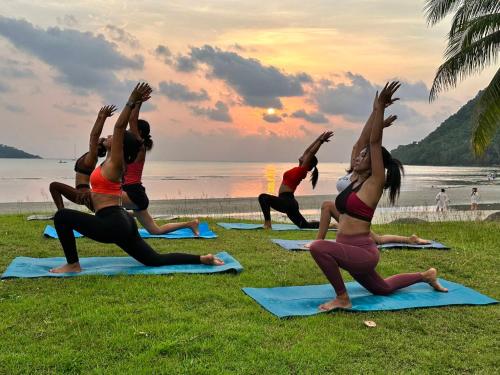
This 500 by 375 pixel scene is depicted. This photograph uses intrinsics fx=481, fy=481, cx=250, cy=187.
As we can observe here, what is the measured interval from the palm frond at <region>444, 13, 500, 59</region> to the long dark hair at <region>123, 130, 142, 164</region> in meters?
9.23

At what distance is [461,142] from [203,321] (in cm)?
9520

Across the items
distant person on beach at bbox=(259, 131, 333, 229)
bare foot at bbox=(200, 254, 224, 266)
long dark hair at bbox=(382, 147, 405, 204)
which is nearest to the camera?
long dark hair at bbox=(382, 147, 405, 204)

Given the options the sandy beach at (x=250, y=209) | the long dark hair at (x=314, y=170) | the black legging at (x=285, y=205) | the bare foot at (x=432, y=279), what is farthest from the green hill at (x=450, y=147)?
the bare foot at (x=432, y=279)

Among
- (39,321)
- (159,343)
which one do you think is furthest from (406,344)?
(39,321)

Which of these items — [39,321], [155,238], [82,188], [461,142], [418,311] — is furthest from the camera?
[461,142]

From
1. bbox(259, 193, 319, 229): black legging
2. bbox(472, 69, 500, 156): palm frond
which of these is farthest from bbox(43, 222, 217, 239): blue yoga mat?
bbox(472, 69, 500, 156): palm frond

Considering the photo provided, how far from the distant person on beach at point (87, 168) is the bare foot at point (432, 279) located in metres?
3.94

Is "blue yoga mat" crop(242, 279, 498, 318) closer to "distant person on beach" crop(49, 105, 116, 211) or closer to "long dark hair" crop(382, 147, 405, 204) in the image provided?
"long dark hair" crop(382, 147, 405, 204)

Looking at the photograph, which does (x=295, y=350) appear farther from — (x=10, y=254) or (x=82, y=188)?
(x=82, y=188)

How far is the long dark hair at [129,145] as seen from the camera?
4824 mm

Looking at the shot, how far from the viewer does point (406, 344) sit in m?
3.44

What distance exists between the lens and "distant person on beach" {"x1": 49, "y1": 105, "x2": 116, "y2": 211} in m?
6.26

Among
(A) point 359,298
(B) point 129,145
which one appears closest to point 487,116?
(A) point 359,298

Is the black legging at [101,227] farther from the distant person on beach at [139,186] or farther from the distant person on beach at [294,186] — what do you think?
the distant person on beach at [294,186]
